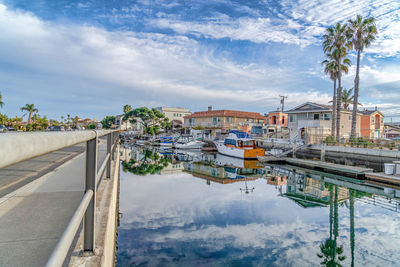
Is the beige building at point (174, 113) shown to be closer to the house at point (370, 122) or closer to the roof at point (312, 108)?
the roof at point (312, 108)

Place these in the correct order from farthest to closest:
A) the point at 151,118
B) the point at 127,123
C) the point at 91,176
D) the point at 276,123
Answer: the point at 127,123 < the point at 151,118 < the point at 276,123 < the point at 91,176

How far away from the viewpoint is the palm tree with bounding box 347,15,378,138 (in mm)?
30094

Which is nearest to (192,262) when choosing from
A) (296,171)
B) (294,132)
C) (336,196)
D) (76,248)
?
(76,248)

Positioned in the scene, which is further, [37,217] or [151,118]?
[151,118]

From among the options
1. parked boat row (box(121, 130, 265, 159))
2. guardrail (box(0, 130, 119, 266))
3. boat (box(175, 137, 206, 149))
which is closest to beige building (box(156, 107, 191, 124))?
parked boat row (box(121, 130, 265, 159))

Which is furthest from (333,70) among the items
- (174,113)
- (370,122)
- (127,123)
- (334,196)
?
(127,123)

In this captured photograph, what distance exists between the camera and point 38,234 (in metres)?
3.12

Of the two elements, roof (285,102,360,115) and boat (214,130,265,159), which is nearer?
boat (214,130,265,159)

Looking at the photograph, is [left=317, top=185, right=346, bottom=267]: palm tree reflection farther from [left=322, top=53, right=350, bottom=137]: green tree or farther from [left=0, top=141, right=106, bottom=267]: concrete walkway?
[left=322, top=53, right=350, bottom=137]: green tree

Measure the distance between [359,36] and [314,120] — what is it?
1207 centimetres

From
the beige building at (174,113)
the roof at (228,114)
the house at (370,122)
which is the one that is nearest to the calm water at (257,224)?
the house at (370,122)

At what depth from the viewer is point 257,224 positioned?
10.5 metres

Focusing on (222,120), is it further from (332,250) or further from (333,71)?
(332,250)

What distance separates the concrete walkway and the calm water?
326 cm
